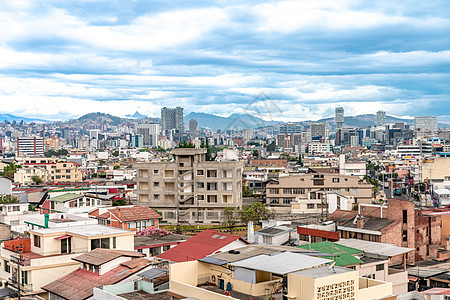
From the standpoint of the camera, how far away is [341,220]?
31250 mm

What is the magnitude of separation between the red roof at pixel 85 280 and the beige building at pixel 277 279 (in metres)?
3.01

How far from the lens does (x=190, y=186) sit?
48.7 metres

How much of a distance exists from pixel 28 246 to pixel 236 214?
23.7 meters

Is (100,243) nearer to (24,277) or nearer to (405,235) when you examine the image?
(24,277)

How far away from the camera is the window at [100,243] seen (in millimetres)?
23438

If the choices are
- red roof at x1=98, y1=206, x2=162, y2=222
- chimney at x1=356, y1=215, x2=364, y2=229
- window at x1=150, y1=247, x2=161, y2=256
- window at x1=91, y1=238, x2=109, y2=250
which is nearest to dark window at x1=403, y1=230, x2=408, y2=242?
chimney at x1=356, y1=215, x2=364, y2=229

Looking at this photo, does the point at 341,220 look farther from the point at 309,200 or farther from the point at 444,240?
the point at 309,200

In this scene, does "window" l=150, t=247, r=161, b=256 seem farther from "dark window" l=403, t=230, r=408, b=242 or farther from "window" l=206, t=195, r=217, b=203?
"window" l=206, t=195, r=217, b=203

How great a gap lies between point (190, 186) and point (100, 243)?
25132 millimetres

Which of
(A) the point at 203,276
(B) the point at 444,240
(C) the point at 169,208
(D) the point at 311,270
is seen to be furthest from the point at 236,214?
(D) the point at 311,270

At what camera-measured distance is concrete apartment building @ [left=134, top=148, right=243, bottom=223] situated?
156 feet

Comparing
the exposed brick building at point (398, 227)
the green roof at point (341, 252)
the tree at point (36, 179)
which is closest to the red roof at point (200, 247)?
the green roof at point (341, 252)

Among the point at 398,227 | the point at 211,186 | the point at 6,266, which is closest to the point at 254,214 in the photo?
the point at 211,186

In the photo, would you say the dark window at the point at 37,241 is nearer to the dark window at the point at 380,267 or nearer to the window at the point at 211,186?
the dark window at the point at 380,267
